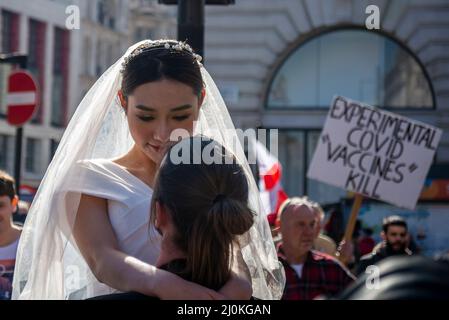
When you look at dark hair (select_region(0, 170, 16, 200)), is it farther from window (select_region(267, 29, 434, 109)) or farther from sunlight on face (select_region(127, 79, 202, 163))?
window (select_region(267, 29, 434, 109))

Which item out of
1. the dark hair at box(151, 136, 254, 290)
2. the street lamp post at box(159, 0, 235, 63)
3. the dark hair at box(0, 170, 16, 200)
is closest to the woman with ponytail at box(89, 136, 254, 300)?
the dark hair at box(151, 136, 254, 290)

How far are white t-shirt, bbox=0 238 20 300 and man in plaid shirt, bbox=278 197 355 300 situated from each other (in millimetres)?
1662

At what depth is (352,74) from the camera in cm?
2323

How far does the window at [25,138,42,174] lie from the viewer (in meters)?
38.8

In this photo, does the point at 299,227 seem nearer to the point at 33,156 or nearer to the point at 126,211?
the point at 126,211

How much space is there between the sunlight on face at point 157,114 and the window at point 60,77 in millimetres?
39386

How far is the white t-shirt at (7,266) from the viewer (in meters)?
5.37

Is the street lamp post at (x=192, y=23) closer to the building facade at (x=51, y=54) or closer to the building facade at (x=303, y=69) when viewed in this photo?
the building facade at (x=303, y=69)

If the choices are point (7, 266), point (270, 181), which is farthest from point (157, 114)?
point (270, 181)

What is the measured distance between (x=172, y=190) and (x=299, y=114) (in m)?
21.4

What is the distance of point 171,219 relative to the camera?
7.86ft

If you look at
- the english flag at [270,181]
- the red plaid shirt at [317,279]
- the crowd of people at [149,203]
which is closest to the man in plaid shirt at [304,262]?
the red plaid shirt at [317,279]

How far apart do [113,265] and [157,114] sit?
17.9 inches
